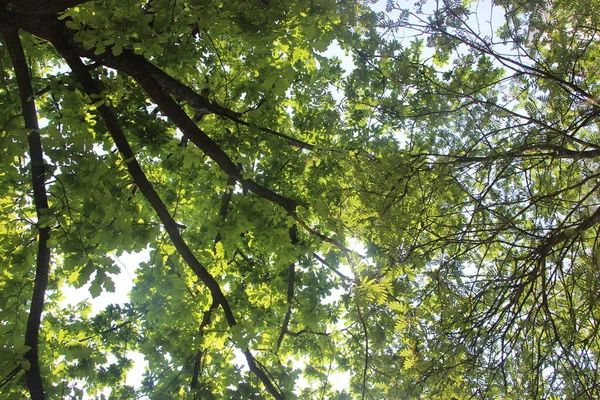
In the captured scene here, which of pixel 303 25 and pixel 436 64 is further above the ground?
pixel 436 64

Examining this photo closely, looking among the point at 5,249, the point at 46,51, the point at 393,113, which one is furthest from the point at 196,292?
the point at 46,51

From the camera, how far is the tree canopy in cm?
252

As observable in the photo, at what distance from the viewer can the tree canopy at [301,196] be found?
2516 mm

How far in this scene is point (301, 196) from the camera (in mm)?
4605

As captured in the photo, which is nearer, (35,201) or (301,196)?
(35,201)

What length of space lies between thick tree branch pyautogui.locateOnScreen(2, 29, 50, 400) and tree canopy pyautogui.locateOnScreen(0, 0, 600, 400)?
0.05 ft

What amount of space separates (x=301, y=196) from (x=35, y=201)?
101 inches

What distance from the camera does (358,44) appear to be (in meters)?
4.01

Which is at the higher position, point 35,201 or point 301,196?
point 301,196

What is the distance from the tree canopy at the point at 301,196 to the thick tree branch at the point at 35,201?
0.05ft

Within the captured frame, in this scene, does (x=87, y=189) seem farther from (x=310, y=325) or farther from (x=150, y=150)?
(x=310, y=325)

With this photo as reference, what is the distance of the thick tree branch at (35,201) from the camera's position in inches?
112

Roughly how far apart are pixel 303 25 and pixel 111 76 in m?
1.47

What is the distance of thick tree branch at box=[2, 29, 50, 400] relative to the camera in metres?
2.84
